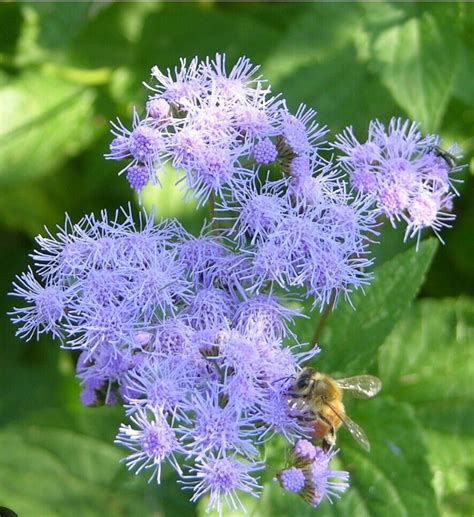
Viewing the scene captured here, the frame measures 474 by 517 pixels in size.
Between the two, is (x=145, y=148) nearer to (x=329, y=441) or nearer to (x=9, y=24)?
(x=329, y=441)

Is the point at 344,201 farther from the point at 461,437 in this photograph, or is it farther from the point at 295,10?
the point at 295,10

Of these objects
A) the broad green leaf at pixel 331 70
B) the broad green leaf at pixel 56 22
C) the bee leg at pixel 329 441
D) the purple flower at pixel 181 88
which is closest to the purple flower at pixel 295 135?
the purple flower at pixel 181 88

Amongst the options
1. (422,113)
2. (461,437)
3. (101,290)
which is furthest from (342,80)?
(101,290)

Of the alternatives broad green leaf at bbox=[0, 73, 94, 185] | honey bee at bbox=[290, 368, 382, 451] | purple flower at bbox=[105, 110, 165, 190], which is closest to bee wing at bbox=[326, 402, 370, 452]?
honey bee at bbox=[290, 368, 382, 451]

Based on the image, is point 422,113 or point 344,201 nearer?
point 344,201

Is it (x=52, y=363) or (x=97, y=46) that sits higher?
(x=97, y=46)

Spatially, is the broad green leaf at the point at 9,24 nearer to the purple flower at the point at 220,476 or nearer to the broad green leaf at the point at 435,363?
the broad green leaf at the point at 435,363

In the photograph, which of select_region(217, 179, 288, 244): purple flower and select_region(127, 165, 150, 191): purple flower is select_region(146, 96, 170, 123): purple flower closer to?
select_region(127, 165, 150, 191): purple flower

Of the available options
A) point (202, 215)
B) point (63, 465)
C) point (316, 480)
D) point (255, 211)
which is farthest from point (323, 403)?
point (63, 465)
